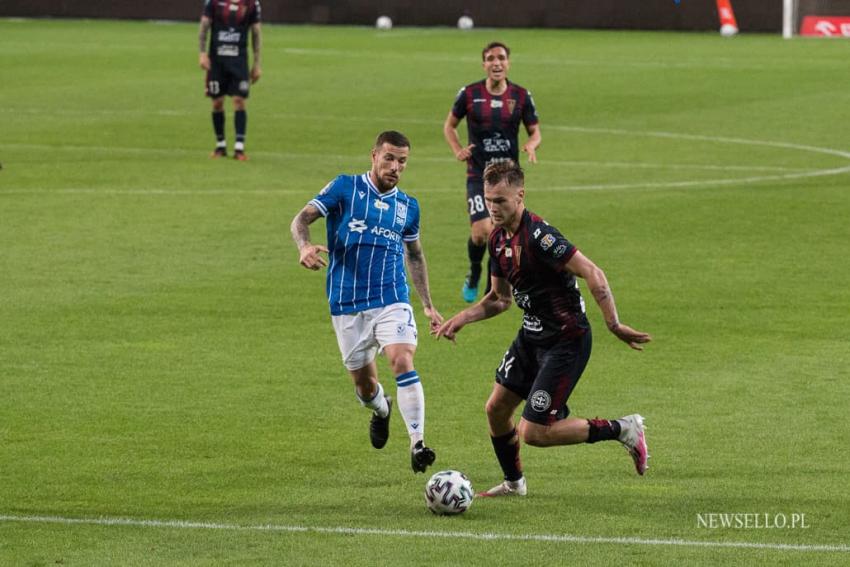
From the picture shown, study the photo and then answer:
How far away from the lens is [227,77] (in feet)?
86.4

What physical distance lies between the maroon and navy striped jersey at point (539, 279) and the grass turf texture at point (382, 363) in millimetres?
991

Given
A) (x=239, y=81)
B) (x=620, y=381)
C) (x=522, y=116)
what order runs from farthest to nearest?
(x=239, y=81)
(x=522, y=116)
(x=620, y=381)

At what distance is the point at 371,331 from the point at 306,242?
3.04 ft

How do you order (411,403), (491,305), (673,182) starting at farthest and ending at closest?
(673,182)
(411,403)
(491,305)

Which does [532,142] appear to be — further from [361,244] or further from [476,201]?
[361,244]

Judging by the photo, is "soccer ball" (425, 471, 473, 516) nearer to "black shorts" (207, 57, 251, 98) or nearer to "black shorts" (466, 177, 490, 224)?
"black shorts" (466, 177, 490, 224)

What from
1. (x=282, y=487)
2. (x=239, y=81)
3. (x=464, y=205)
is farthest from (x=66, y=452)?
(x=239, y=81)

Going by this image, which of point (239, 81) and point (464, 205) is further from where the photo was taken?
point (239, 81)

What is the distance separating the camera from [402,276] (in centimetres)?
1123

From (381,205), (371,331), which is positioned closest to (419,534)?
(371,331)

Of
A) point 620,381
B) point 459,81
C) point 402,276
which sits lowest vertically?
point 459,81

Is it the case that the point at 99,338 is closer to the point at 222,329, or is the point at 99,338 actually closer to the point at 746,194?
the point at 222,329

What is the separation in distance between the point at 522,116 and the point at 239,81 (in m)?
9.48

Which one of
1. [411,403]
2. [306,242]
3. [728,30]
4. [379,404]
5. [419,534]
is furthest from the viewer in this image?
[728,30]
